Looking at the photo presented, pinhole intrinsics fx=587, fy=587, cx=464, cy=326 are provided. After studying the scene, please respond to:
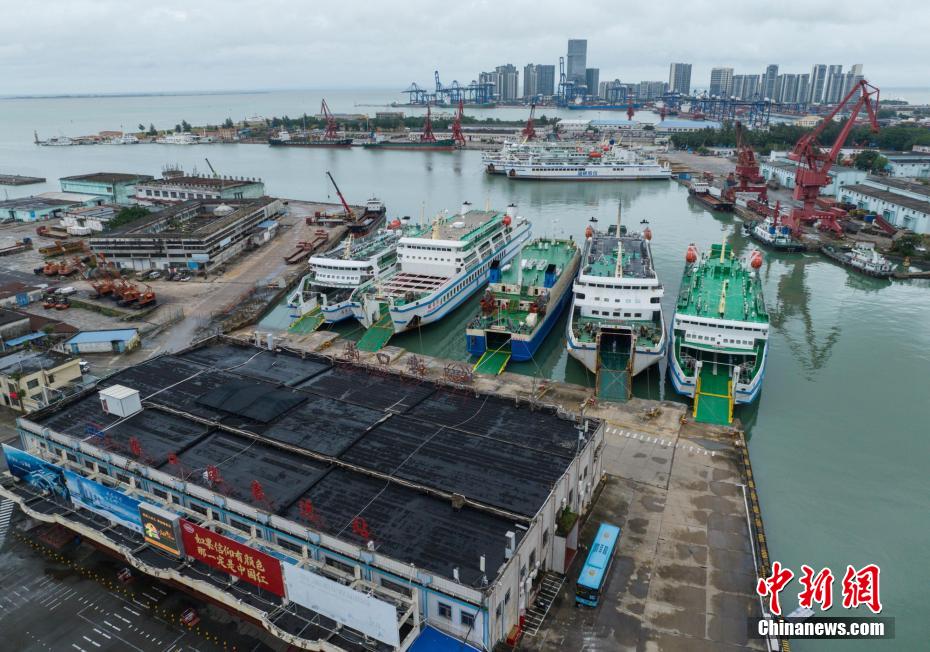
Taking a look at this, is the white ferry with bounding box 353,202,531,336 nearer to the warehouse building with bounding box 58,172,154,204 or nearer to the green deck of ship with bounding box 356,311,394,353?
A: the green deck of ship with bounding box 356,311,394,353

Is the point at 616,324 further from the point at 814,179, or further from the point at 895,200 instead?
the point at 895,200

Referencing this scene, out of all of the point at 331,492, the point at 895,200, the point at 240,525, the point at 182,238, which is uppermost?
the point at 895,200

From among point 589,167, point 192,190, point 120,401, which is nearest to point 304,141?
point 589,167

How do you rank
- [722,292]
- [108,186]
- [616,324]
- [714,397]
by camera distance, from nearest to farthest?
1. [714,397]
2. [722,292]
3. [616,324]
4. [108,186]

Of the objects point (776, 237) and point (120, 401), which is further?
point (776, 237)

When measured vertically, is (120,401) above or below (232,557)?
above

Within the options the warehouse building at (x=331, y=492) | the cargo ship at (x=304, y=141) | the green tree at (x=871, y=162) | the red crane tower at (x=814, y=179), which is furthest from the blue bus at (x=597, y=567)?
the cargo ship at (x=304, y=141)

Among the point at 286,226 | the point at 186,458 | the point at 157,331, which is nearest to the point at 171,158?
the point at 286,226
